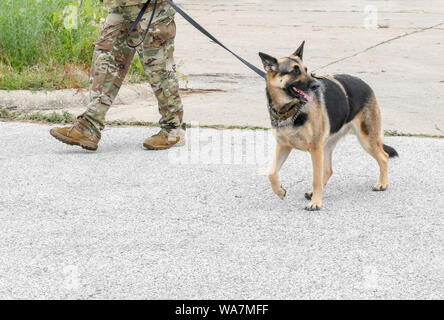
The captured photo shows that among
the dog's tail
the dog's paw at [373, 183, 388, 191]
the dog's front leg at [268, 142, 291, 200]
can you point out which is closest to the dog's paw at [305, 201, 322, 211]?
the dog's front leg at [268, 142, 291, 200]

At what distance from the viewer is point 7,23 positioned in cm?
812

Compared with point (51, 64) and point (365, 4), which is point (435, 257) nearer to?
point (51, 64)

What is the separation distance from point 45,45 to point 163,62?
284 centimetres

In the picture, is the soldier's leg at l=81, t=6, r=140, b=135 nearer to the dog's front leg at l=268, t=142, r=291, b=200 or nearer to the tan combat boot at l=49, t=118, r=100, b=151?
the tan combat boot at l=49, t=118, r=100, b=151

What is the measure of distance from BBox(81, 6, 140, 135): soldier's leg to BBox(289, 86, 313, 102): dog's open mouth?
6.17 feet

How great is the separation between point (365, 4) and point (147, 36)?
1154cm

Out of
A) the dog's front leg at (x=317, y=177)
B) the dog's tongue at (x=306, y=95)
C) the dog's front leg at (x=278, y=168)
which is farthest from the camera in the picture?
the dog's front leg at (x=278, y=168)

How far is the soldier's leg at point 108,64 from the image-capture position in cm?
591

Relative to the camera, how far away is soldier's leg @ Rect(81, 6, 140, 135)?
19.4 ft

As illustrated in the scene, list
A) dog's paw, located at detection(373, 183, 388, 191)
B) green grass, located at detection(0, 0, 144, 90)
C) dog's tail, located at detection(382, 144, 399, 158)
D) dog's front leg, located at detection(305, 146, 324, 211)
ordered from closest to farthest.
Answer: dog's front leg, located at detection(305, 146, 324, 211), dog's paw, located at detection(373, 183, 388, 191), dog's tail, located at detection(382, 144, 399, 158), green grass, located at detection(0, 0, 144, 90)

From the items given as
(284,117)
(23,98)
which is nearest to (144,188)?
(284,117)

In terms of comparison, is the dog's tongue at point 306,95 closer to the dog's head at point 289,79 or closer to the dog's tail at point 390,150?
the dog's head at point 289,79

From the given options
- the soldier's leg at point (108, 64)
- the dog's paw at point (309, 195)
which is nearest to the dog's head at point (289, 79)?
the dog's paw at point (309, 195)

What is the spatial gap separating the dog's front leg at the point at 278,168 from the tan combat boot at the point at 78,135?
6.02 feet
